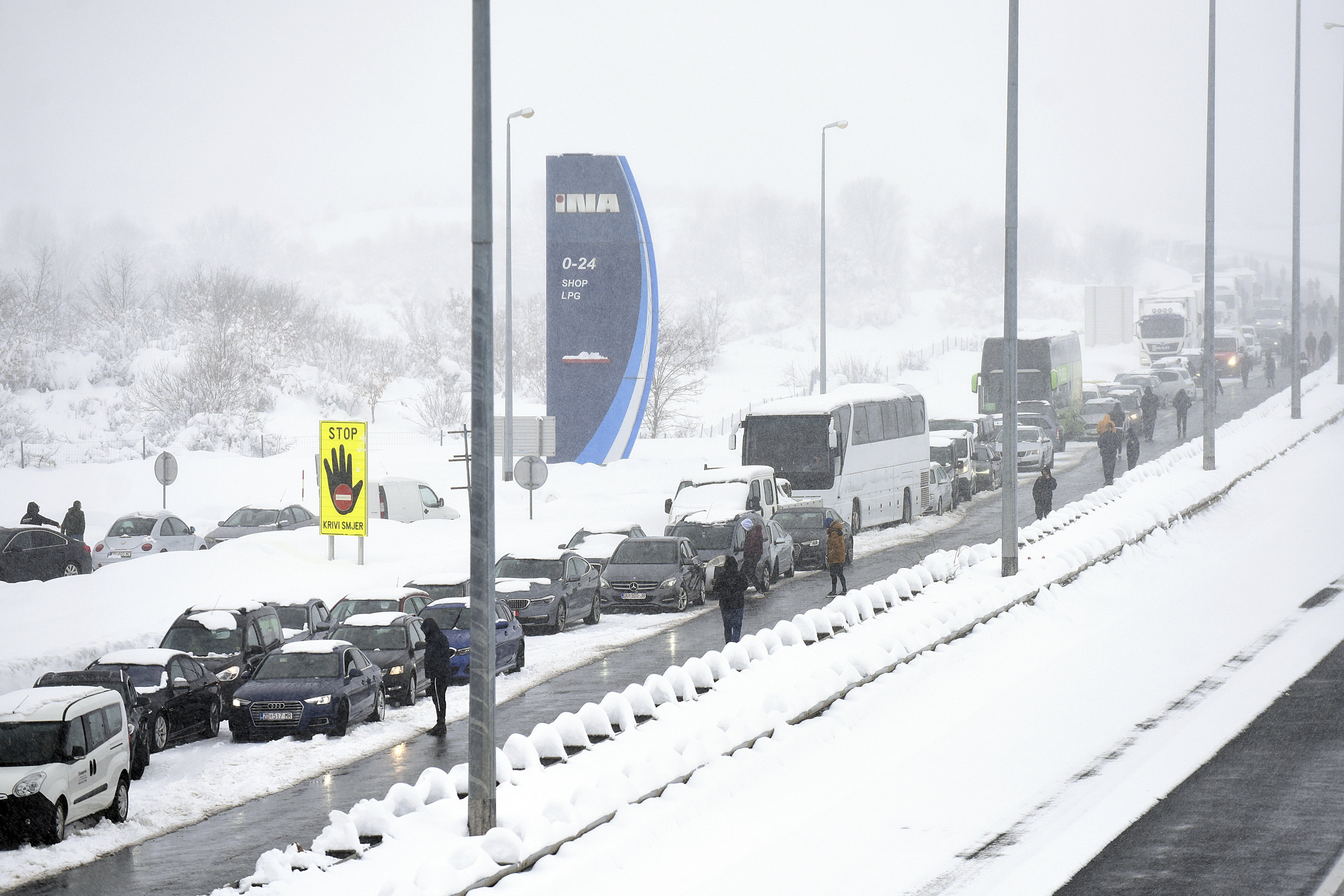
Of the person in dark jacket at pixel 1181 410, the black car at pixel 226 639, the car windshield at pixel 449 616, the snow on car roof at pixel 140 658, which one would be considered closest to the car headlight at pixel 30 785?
the snow on car roof at pixel 140 658

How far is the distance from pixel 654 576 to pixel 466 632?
19.3 ft

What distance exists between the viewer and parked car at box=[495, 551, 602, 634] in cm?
2544

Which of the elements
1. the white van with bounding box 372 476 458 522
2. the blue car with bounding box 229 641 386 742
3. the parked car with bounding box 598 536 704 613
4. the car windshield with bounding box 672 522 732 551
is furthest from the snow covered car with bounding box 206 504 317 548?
the blue car with bounding box 229 641 386 742

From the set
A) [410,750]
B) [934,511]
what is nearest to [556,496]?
[934,511]

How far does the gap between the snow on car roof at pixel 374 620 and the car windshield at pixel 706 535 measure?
9.35 meters

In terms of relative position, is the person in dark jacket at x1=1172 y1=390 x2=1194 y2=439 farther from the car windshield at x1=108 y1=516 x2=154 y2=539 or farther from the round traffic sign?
the car windshield at x1=108 y1=516 x2=154 y2=539

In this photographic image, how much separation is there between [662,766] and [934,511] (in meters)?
29.7

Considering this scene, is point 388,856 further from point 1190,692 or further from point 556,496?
point 556,496

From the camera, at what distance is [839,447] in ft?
116

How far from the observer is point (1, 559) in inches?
1161

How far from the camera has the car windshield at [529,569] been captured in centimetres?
2653

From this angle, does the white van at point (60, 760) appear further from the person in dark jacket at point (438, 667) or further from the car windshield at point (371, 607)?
the car windshield at point (371, 607)

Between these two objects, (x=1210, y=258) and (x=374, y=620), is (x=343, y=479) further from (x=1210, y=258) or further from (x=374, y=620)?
(x=1210, y=258)

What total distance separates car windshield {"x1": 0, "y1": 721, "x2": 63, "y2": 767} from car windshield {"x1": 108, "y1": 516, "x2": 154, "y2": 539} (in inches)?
833
